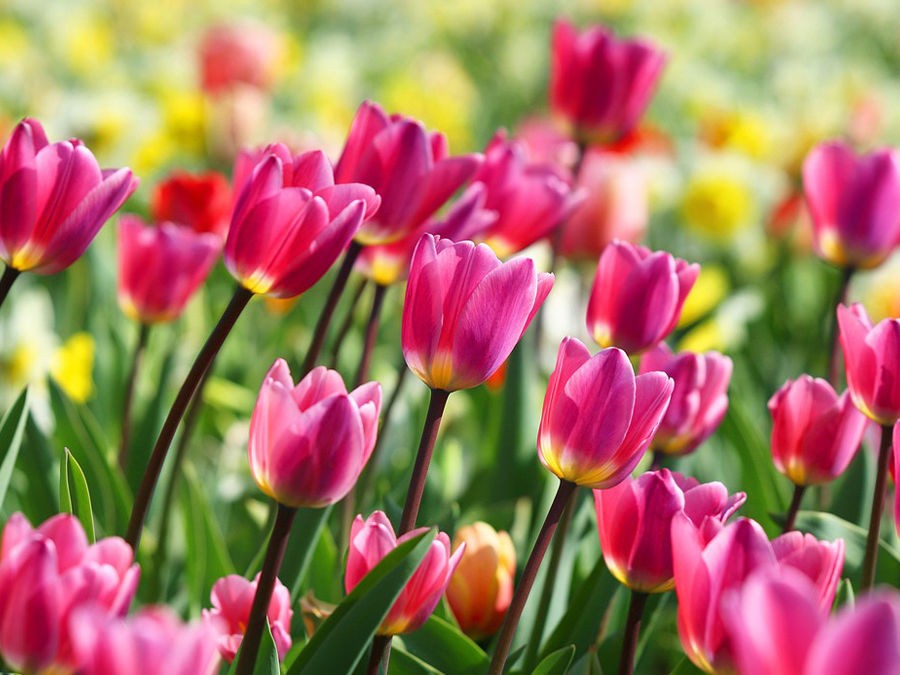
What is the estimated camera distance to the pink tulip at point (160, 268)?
47.4 inches

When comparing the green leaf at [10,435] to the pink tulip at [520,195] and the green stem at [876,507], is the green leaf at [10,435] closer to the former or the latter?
the pink tulip at [520,195]

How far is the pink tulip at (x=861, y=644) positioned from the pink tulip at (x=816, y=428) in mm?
483

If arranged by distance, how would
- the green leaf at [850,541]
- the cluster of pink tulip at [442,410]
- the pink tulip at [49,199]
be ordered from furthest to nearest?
the green leaf at [850,541] → the pink tulip at [49,199] → the cluster of pink tulip at [442,410]

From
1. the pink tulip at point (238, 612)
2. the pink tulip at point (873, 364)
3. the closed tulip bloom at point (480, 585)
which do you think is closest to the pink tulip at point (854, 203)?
the pink tulip at point (873, 364)

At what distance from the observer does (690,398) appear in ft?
3.09

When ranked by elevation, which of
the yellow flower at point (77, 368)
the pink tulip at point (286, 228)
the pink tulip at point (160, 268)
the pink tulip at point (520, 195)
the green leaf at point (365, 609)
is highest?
the pink tulip at point (286, 228)

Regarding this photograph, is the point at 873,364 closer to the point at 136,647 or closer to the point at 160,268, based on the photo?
the point at 136,647

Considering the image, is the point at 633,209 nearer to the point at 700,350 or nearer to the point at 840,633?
the point at 700,350

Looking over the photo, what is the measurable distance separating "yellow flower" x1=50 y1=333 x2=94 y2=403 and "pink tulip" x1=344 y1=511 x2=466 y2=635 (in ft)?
3.41

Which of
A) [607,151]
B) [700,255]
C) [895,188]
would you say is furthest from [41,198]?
[700,255]

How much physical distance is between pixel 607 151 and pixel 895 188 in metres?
1.58

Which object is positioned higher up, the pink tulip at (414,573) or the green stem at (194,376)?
the green stem at (194,376)

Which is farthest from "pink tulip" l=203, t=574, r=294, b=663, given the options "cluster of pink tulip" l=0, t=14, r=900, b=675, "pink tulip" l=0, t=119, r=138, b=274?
"pink tulip" l=0, t=119, r=138, b=274

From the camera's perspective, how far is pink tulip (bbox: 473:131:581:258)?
1.14 meters
